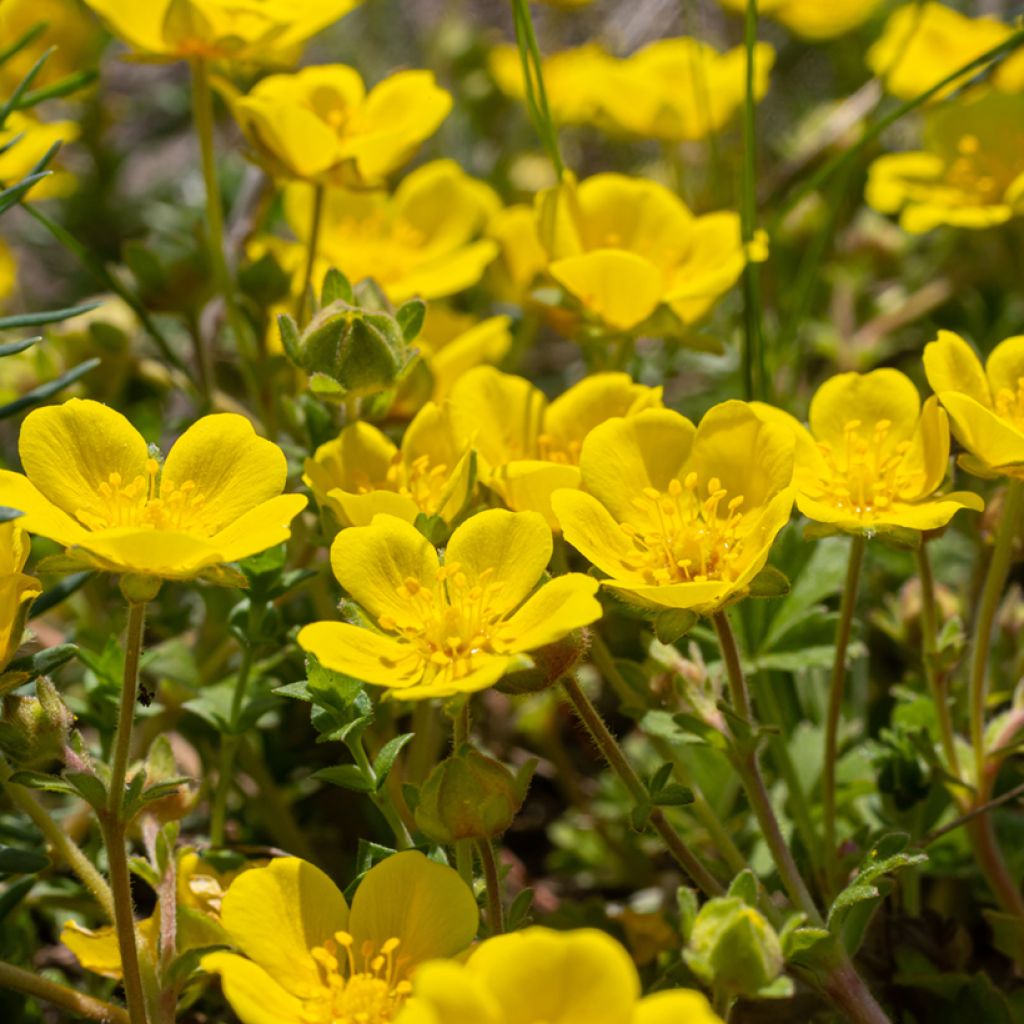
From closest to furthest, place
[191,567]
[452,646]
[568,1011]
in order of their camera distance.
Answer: [568,1011], [191,567], [452,646]

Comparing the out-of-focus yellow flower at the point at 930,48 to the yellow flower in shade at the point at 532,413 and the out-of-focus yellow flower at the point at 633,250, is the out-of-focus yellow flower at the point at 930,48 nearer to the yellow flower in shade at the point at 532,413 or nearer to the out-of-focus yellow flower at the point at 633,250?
the out-of-focus yellow flower at the point at 633,250

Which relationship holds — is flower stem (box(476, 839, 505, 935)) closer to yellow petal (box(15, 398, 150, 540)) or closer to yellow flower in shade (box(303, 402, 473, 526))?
yellow flower in shade (box(303, 402, 473, 526))

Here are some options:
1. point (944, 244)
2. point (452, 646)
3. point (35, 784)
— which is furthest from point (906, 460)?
point (944, 244)

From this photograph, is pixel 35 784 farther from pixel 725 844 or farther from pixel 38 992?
pixel 725 844

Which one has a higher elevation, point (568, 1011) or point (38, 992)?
point (568, 1011)

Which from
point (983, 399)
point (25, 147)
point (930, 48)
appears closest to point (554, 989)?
point (983, 399)

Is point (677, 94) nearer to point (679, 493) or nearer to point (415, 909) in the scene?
point (679, 493)

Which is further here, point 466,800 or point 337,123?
point 337,123
